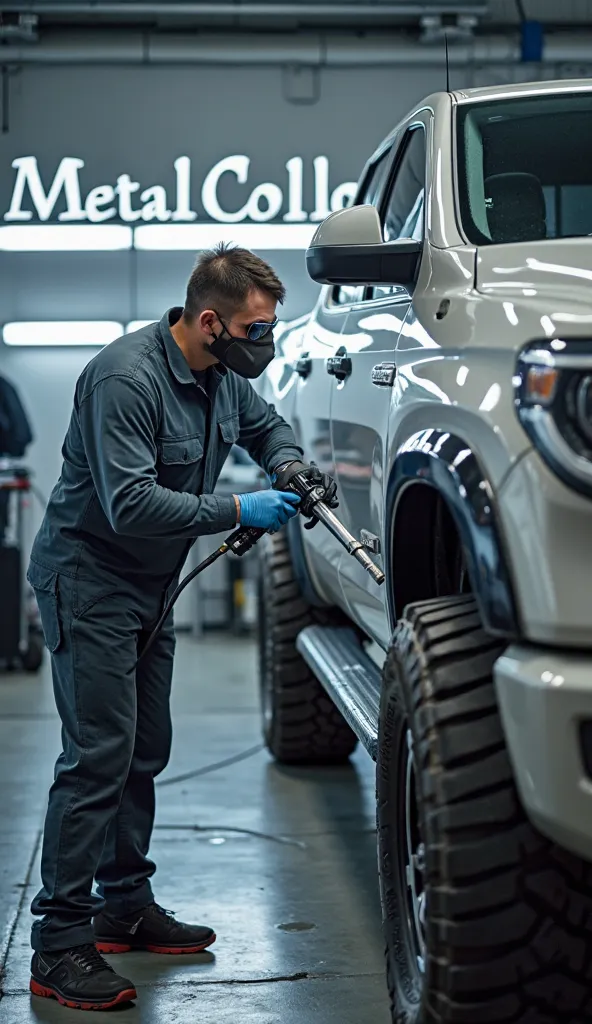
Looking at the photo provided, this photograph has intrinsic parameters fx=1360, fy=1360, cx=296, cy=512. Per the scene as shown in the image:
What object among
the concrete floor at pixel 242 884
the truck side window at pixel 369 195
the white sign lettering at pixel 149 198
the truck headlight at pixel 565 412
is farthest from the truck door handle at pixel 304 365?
the white sign lettering at pixel 149 198

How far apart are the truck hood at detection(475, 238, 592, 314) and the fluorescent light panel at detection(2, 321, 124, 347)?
25.4 ft

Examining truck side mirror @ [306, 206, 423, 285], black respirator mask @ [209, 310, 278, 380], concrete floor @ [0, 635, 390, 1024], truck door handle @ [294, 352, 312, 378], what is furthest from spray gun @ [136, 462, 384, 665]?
truck door handle @ [294, 352, 312, 378]

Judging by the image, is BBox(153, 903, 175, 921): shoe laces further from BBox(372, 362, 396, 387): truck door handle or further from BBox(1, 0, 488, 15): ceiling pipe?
BBox(1, 0, 488, 15): ceiling pipe

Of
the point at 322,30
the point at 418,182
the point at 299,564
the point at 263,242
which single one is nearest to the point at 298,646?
the point at 299,564

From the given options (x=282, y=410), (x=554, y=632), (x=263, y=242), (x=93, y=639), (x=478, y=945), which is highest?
(x=263, y=242)

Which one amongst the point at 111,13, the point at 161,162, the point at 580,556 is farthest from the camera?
the point at 161,162

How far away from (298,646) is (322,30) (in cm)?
655

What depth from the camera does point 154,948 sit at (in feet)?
11.2

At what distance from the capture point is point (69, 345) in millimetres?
10195

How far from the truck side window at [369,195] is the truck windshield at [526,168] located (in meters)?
0.58

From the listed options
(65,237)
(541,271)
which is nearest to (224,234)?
(65,237)

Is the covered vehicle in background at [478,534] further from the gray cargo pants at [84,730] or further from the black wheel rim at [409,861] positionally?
the gray cargo pants at [84,730]

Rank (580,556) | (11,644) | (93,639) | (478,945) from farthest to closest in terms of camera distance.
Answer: (11,644) < (93,639) < (478,945) < (580,556)

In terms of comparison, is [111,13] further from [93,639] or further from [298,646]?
[93,639]
